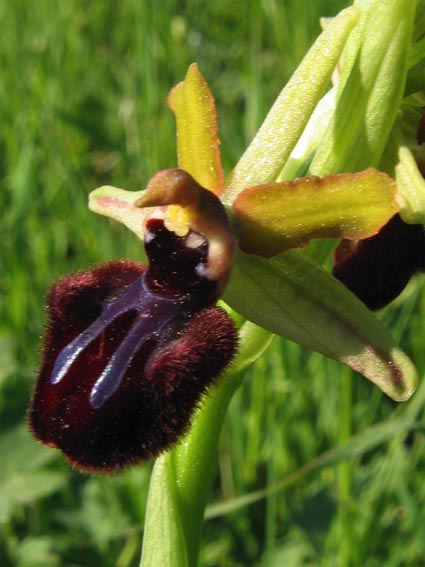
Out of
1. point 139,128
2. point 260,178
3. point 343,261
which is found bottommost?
point 139,128

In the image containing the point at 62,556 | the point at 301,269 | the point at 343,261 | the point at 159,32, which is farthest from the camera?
the point at 159,32

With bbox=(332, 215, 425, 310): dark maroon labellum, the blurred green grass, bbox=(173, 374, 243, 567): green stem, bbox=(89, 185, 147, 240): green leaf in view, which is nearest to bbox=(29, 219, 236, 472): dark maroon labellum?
bbox=(89, 185, 147, 240): green leaf

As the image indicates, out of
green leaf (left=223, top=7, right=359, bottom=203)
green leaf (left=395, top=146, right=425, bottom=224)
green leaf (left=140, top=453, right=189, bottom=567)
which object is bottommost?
green leaf (left=140, top=453, right=189, bottom=567)

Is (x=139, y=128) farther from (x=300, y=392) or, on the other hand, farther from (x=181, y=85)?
(x=181, y=85)

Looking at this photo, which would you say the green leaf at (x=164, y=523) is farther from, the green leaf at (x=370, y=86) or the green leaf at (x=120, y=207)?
the green leaf at (x=370, y=86)

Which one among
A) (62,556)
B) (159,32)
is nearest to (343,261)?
(62,556)

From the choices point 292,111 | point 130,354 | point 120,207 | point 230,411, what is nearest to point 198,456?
point 130,354

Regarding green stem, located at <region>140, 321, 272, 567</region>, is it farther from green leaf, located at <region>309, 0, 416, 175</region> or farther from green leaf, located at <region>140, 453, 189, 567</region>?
green leaf, located at <region>309, 0, 416, 175</region>
